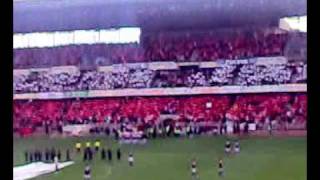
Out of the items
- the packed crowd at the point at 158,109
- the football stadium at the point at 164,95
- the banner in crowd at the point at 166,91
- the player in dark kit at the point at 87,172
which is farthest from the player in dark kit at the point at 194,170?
the player in dark kit at the point at 87,172

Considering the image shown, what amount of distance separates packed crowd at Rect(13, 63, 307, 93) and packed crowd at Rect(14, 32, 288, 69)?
0.11 meters

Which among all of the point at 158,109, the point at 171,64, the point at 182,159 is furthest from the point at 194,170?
the point at 171,64

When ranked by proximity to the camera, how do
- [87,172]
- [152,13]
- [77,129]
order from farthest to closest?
[77,129] → [87,172] → [152,13]

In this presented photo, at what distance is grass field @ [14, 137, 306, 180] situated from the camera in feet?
13.4

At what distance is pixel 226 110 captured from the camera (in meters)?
4.50

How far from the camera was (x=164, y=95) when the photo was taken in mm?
4715

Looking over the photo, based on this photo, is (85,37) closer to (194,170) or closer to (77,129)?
(77,129)

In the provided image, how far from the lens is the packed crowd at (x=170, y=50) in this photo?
12.9ft

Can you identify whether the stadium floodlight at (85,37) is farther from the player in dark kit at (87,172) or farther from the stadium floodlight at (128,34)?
the player in dark kit at (87,172)

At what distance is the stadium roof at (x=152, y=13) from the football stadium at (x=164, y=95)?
0.04 ft

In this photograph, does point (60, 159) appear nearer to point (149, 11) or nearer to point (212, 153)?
point (212, 153)

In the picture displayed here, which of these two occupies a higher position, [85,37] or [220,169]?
[85,37]

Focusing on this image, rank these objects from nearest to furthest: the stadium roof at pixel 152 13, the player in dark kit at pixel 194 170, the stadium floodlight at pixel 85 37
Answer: the stadium roof at pixel 152 13
the stadium floodlight at pixel 85 37
the player in dark kit at pixel 194 170

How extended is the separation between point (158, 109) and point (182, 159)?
0.50 m
